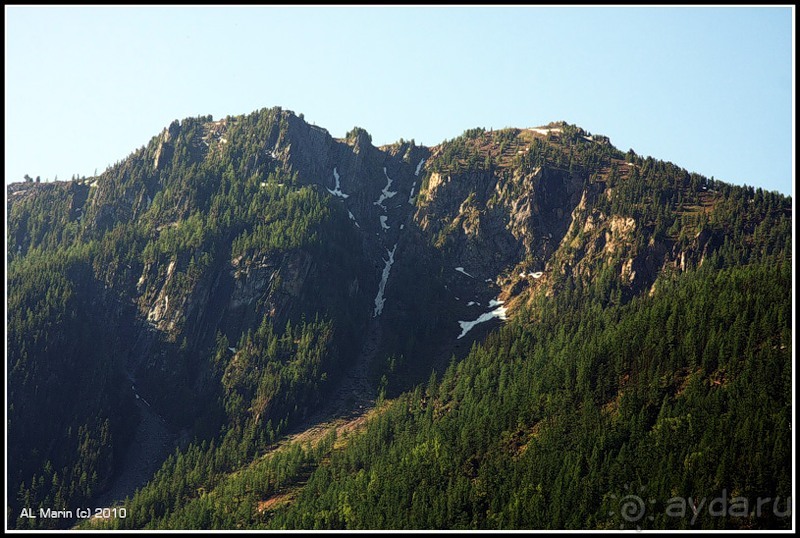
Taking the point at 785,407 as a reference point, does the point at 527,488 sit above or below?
below

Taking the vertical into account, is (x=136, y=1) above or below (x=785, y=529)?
above

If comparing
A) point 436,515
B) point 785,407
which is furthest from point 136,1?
point 785,407

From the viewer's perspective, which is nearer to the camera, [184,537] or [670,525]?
[670,525]

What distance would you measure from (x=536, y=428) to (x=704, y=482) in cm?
4533

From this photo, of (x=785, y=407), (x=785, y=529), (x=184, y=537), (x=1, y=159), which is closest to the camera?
(x=1, y=159)

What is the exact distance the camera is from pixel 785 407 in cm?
16488

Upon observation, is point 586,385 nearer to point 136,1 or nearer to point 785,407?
point 785,407

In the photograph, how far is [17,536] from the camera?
196m

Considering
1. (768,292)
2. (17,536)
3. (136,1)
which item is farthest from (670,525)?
(17,536)

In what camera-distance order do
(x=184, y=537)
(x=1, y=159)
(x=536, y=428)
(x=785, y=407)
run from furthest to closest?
(x=536, y=428) → (x=184, y=537) → (x=785, y=407) → (x=1, y=159)

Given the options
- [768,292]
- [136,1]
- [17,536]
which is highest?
[136,1]

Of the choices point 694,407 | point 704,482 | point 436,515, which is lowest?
point 436,515

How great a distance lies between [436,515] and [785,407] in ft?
233

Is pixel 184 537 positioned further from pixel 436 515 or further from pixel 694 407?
pixel 694 407
